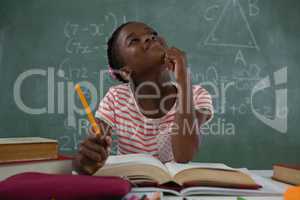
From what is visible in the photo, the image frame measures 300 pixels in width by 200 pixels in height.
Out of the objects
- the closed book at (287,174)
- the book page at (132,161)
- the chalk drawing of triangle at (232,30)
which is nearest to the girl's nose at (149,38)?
the book page at (132,161)

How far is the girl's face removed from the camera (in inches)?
46.9

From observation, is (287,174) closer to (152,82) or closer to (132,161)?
(132,161)

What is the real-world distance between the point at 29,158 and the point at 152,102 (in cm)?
71

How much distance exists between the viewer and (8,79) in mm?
2551

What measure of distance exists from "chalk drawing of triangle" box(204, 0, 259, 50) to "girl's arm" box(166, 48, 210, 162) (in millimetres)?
1600

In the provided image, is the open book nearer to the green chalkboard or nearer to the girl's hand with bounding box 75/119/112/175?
the girl's hand with bounding box 75/119/112/175

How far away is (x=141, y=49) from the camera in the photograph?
121cm

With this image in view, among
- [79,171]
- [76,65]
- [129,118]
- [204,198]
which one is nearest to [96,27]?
[76,65]

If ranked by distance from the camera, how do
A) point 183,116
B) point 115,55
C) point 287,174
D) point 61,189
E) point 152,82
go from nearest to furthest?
point 61,189, point 287,174, point 183,116, point 152,82, point 115,55

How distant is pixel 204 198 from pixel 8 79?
2297 millimetres

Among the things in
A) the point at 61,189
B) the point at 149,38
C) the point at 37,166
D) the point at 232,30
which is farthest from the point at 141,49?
the point at 232,30

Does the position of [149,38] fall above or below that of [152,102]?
above

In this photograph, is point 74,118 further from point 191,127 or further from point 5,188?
point 5,188

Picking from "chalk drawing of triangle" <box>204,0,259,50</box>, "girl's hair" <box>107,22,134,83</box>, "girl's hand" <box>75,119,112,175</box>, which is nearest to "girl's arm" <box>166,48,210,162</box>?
"girl's hair" <box>107,22,134,83</box>
